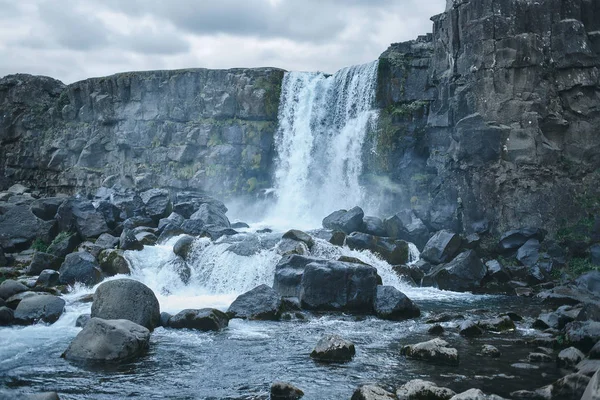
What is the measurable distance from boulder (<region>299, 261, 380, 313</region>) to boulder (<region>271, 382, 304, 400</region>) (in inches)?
326

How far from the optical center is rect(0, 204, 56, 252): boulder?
2968 centimetres

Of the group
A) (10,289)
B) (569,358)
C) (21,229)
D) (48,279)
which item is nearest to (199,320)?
(10,289)

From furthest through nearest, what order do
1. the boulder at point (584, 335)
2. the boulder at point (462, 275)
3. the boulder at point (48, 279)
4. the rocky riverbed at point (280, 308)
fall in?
the boulder at point (462, 275) < the boulder at point (48, 279) < the boulder at point (584, 335) < the rocky riverbed at point (280, 308)

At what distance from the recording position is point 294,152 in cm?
4300

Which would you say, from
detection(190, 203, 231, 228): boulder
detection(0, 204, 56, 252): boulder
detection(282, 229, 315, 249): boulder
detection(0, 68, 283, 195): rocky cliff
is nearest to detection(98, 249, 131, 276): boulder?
detection(190, 203, 231, 228): boulder

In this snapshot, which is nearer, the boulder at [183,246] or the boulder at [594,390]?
the boulder at [594,390]

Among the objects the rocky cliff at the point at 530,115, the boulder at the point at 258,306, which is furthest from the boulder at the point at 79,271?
the rocky cliff at the point at 530,115

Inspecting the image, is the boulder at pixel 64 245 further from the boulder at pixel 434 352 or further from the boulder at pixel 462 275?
the boulder at pixel 434 352

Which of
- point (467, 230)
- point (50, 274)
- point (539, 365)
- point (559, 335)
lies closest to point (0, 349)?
point (50, 274)

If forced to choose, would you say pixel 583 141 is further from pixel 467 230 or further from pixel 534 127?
pixel 467 230

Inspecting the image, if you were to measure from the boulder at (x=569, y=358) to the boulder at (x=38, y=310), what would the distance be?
14.5m

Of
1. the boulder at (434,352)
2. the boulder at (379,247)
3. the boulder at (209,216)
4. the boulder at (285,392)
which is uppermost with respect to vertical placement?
the boulder at (209,216)

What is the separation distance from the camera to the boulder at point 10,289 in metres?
20.8

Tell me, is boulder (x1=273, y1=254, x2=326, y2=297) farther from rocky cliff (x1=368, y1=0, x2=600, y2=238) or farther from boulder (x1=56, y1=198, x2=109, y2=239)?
boulder (x1=56, y1=198, x2=109, y2=239)
